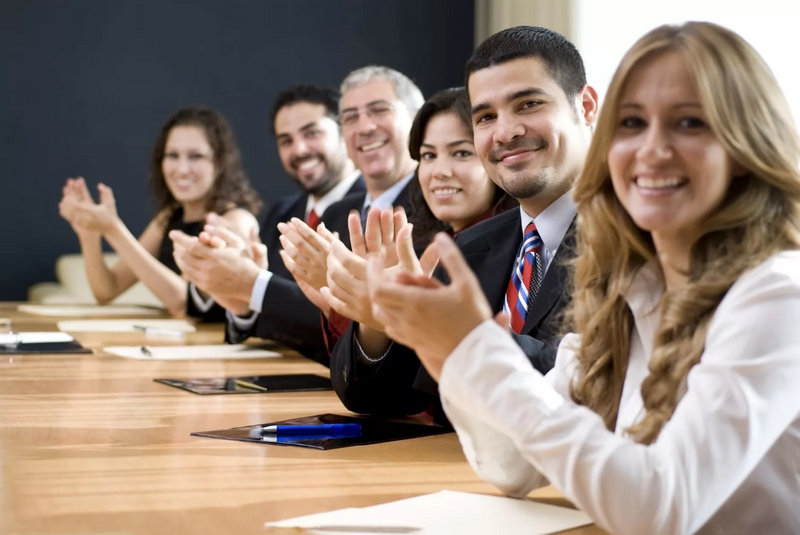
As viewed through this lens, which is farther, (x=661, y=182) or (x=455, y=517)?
(x=455, y=517)

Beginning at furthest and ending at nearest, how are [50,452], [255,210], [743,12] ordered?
[255,210], [743,12], [50,452]

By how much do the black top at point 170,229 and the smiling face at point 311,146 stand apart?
1.85 feet

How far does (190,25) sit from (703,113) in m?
5.45

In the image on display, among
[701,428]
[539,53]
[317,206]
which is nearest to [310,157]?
[317,206]

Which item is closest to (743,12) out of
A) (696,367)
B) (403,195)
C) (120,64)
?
(403,195)

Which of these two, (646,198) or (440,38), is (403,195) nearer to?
(646,198)

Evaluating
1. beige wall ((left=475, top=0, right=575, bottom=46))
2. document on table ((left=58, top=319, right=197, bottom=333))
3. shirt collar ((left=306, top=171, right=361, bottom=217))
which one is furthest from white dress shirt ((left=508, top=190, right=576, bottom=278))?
beige wall ((left=475, top=0, right=575, bottom=46))

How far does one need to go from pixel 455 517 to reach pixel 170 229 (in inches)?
147

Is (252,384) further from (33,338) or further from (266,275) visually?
(33,338)

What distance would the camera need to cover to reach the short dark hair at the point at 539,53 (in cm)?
→ 207

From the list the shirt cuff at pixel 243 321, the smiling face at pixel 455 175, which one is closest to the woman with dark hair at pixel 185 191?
the shirt cuff at pixel 243 321

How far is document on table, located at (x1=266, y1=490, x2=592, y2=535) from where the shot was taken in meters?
1.16

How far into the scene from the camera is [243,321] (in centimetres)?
306

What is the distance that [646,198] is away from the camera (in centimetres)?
112
